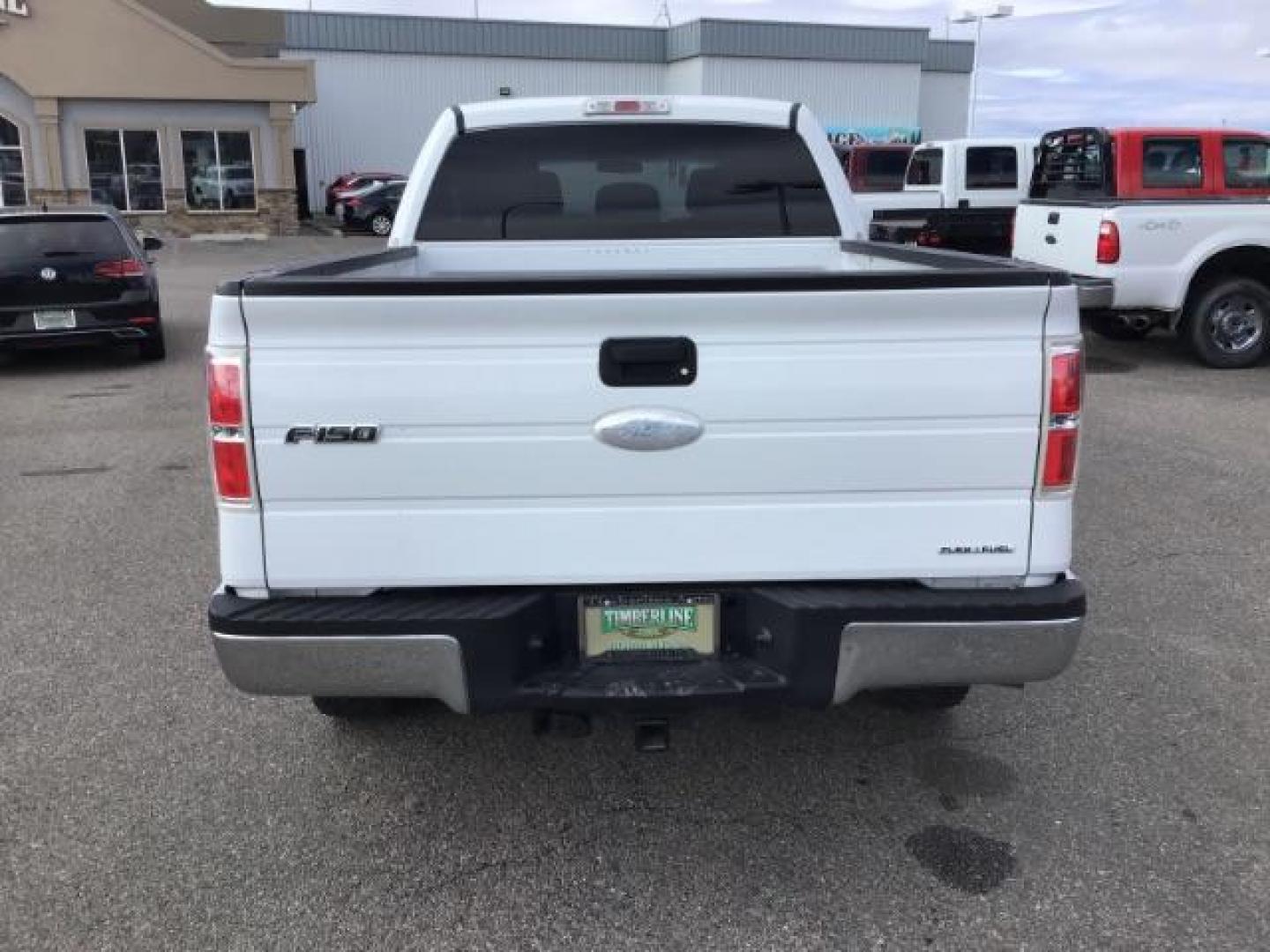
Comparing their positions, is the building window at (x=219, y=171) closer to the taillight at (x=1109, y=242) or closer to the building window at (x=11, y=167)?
the building window at (x=11, y=167)

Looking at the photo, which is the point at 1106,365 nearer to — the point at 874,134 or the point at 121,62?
the point at 121,62

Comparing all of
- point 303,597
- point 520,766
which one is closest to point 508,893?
point 520,766

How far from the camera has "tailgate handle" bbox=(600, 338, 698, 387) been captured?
2750mm

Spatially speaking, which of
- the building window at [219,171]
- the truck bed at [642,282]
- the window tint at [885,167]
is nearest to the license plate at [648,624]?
the truck bed at [642,282]

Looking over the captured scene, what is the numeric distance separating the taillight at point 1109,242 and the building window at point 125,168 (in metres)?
26.4

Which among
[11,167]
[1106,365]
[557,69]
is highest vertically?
[557,69]

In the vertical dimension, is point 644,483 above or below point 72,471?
above

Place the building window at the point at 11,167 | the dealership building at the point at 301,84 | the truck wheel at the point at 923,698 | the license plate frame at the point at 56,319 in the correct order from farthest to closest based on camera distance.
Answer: the building window at the point at 11,167
the dealership building at the point at 301,84
the license plate frame at the point at 56,319
the truck wheel at the point at 923,698

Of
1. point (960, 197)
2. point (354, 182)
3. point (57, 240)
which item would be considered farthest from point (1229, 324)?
point (354, 182)

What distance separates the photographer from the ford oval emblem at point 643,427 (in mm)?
2773

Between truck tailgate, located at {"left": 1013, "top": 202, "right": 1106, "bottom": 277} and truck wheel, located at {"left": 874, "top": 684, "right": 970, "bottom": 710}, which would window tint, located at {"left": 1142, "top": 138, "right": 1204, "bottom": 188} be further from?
truck wheel, located at {"left": 874, "top": 684, "right": 970, "bottom": 710}

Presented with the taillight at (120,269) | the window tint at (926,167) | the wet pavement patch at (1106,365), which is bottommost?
the wet pavement patch at (1106,365)

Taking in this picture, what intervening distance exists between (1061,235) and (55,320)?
9455 millimetres

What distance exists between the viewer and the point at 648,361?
2.77m
